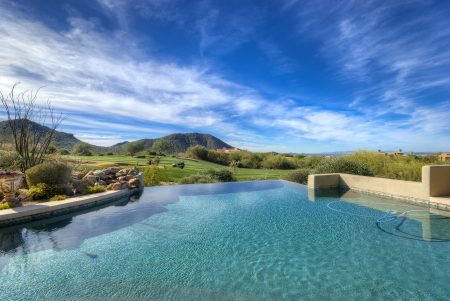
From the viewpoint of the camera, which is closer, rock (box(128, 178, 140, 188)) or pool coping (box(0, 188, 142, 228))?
pool coping (box(0, 188, 142, 228))

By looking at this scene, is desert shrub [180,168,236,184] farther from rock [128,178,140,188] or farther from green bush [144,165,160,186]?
rock [128,178,140,188]

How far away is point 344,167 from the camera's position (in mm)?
11320

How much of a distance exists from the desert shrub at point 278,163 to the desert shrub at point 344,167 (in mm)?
11304

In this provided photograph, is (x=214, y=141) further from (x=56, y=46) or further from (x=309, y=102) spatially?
(x=56, y=46)

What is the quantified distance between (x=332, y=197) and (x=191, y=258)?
611 cm

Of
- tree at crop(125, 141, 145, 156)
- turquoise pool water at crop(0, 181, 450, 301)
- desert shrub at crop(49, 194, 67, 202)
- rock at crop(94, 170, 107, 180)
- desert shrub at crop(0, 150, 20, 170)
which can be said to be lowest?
turquoise pool water at crop(0, 181, 450, 301)

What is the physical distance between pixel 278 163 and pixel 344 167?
1193 centimetres

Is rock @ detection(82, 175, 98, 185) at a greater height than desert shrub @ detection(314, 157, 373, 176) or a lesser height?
lesser

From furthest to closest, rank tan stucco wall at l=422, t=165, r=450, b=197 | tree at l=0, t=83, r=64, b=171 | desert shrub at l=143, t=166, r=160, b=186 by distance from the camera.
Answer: desert shrub at l=143, t=166, r=160, b=186 → tree at l=0, t=83, r=64, b=171 → tan stucco wall at l=422, t=165, r=450, b=197

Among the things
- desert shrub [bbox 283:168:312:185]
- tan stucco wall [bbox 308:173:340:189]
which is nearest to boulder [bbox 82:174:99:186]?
tan stucco wall [bbox 308:173:340:189]

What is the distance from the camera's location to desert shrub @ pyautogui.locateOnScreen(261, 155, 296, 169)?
23203 mm

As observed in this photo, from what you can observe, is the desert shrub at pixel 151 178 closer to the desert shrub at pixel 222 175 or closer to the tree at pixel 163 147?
the desert shrub at pixel 222 175

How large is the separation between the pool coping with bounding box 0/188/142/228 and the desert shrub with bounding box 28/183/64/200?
1042 millimetres

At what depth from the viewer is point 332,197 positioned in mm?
8414
